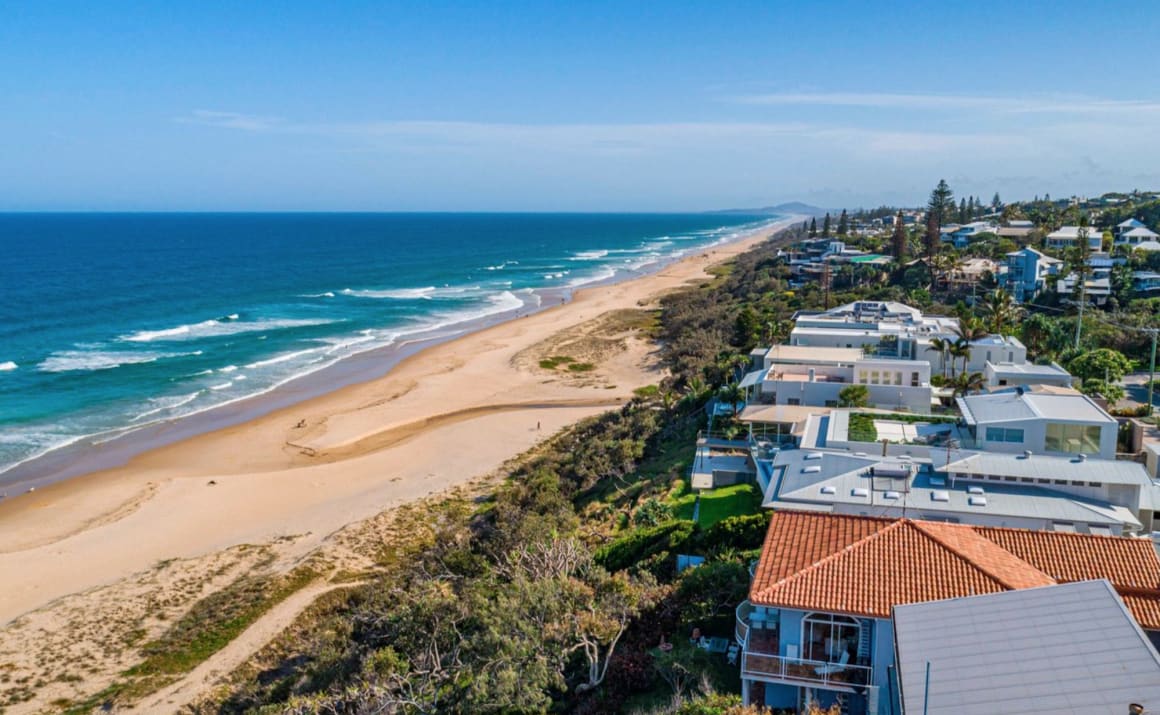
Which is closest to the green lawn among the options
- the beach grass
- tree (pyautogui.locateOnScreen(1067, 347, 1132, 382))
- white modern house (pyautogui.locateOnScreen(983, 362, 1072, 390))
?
the beach grass

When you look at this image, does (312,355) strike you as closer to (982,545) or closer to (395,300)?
(395,300)

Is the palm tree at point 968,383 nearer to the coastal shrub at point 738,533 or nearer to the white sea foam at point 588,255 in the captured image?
the coastal shrub at point 738,533

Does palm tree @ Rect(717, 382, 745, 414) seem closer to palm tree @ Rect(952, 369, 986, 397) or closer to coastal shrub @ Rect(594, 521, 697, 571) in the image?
palm tree @ Rect(952, 369, 986, 397)

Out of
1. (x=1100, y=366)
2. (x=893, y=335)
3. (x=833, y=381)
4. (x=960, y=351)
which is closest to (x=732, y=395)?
(x=833, y=381)

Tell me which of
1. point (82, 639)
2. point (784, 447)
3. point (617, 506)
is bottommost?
point (82, 639)

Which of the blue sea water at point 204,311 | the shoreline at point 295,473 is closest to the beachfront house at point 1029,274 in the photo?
the shoreline at point 295,473

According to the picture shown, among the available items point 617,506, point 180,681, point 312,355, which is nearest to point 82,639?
point 180,681

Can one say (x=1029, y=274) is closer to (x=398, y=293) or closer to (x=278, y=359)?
(x=278, y=359)
